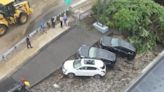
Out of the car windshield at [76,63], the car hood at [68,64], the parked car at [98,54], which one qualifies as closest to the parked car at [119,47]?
the parked car at [98,54]

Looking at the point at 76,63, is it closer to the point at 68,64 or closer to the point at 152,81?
the point at 68,64

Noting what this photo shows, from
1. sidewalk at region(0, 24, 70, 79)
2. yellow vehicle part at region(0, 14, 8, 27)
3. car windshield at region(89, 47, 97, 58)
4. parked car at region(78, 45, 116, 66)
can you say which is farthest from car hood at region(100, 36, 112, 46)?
yellow vehicle part at region(0, 14, 8, 27)

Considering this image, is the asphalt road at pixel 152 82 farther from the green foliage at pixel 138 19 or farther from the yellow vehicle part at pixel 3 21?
the yellow vehicle part at pixel 3 21

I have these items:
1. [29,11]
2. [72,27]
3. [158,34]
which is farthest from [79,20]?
[158,34]

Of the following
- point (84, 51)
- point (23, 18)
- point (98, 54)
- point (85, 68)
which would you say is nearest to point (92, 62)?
point (85, 68)

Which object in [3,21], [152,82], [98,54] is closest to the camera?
[152,82]

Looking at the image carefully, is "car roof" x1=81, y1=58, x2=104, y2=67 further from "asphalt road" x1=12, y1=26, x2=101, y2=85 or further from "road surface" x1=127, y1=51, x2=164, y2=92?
"road surface" x1=127, y1=51, x2=164, y2=92
